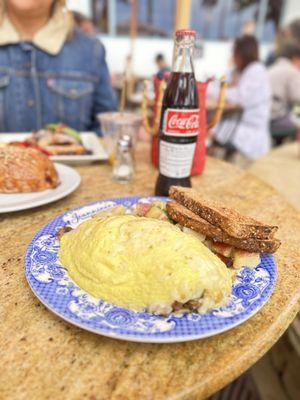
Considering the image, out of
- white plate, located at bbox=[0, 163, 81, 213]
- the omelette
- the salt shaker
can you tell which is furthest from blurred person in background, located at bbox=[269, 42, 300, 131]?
the omelette

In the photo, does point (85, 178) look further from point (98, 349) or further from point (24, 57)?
point (24, 57)

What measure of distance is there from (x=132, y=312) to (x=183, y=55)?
29.0 inches

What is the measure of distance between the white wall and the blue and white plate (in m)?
6.33

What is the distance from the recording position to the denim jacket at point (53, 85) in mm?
1767

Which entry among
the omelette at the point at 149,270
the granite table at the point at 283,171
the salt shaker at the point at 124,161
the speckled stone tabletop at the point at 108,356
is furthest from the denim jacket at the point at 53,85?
the omelette at the point at 149,270

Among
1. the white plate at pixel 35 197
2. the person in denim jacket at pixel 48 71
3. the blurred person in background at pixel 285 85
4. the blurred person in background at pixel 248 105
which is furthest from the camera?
the blurred person in background at pixel 285 85

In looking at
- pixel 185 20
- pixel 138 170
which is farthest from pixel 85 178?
pixel 185 20

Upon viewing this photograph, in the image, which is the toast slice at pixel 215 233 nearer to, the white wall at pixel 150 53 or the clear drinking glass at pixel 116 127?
the clear drinking glass at pixel 116 127

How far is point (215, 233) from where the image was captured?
71 centimetres

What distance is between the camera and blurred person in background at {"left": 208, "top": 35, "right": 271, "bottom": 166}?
10.7 feet

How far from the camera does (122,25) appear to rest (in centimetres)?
677

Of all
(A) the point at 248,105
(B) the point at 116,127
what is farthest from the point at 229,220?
(A) the point at 248,105

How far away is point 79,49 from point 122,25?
5586mm

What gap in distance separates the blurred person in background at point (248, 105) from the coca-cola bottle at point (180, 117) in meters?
2.50
